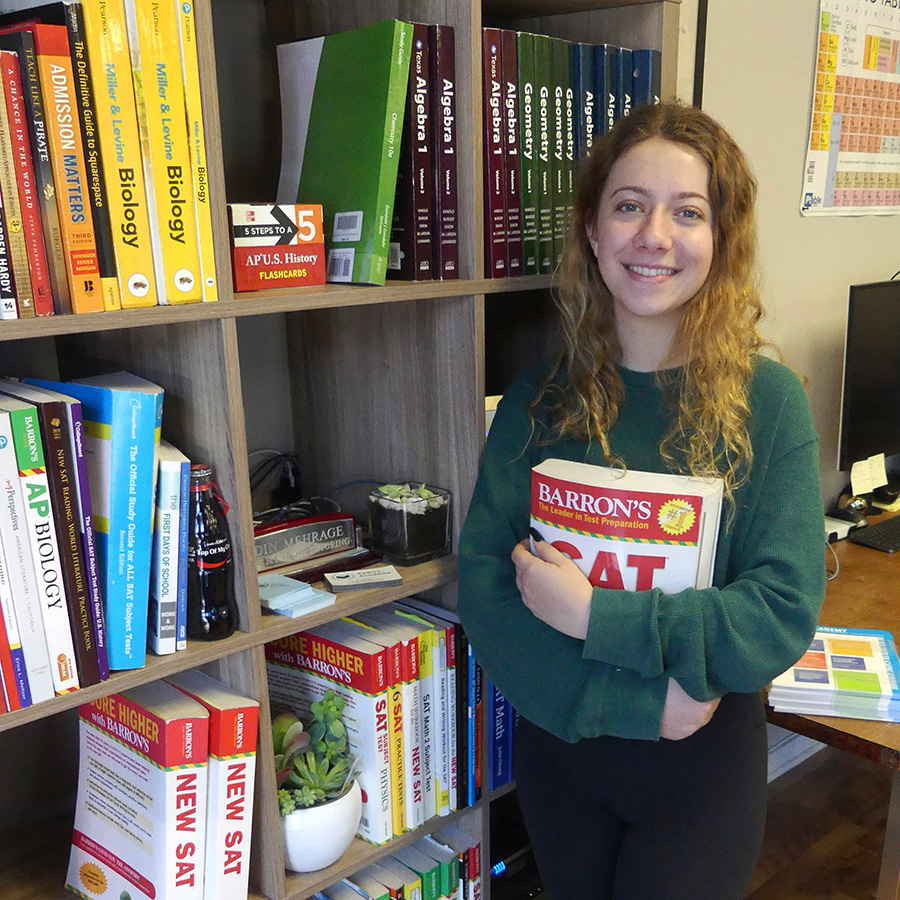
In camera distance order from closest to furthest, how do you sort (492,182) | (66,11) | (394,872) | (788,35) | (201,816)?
(66,11) → (201,816) → (492,182) → (394,872) → (788,35)

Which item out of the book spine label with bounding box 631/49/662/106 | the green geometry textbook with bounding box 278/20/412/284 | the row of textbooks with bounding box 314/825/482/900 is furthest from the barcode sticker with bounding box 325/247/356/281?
the row of textbooks with bounding box 314/825/482/900

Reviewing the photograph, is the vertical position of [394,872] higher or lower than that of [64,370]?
lower

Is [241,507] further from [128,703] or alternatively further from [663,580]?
[663,580]

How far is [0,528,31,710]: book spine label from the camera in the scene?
2.98 ft

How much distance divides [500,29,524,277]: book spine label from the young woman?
0.08 m

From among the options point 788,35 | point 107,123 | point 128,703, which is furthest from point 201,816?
point 788,35

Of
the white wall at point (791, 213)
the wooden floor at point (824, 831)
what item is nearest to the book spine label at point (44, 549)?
the white wall at point (791, 213)

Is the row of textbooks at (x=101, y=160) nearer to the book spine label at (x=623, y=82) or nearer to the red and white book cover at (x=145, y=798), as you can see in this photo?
the red and white book cover at (x=145, y=798)

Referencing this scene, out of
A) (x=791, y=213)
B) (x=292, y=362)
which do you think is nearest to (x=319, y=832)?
→ (x=292, y=362)

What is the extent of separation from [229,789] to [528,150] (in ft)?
3.13

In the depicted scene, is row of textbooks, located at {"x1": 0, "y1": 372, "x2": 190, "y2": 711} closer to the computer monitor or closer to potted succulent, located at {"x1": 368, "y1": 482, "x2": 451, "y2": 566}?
potted succulent, located at {"x1": 368, "y1": 482, "x2": 451, "y2": 566}

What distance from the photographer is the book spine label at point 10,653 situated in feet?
2.98

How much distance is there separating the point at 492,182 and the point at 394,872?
1061 millimetres

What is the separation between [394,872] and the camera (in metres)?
1.39
